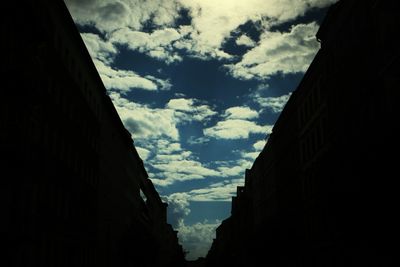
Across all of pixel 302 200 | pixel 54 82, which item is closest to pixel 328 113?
pixel 302 200

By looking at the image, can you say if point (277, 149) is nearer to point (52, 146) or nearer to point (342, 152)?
point (52, 146)

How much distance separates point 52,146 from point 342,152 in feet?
65.7

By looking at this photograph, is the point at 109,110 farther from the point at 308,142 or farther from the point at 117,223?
the point at 308,142

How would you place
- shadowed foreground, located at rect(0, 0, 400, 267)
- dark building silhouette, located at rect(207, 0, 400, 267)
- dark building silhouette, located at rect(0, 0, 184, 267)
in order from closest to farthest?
dark building silhouette, located at rect(207, 0, 400, 267)
shadowed foreground, located at rect(0, 0, 400, 267)
dark building silhouette, located at rect(0, 0, 184, 267)

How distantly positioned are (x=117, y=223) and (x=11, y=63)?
178ft

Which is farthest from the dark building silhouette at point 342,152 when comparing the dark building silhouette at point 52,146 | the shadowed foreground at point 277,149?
the dark building silhouette at point 52,146

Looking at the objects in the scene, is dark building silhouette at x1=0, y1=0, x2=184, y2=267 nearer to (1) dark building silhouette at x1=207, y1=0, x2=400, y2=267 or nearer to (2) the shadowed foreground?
(2) the shadowed foreground

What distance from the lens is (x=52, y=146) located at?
38.3 metres

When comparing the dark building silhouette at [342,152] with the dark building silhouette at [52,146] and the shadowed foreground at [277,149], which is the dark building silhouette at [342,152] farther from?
the dark building silhouette at [52,146]

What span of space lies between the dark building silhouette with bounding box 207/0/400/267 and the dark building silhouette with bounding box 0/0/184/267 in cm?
1597

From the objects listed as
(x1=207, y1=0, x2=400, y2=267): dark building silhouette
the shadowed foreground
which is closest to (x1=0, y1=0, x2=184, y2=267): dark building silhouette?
the shadowed foreground

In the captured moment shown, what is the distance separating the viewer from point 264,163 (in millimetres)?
92562

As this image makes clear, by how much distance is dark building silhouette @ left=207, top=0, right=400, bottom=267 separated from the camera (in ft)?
77.4

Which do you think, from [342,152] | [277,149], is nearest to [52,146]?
[342,152]
